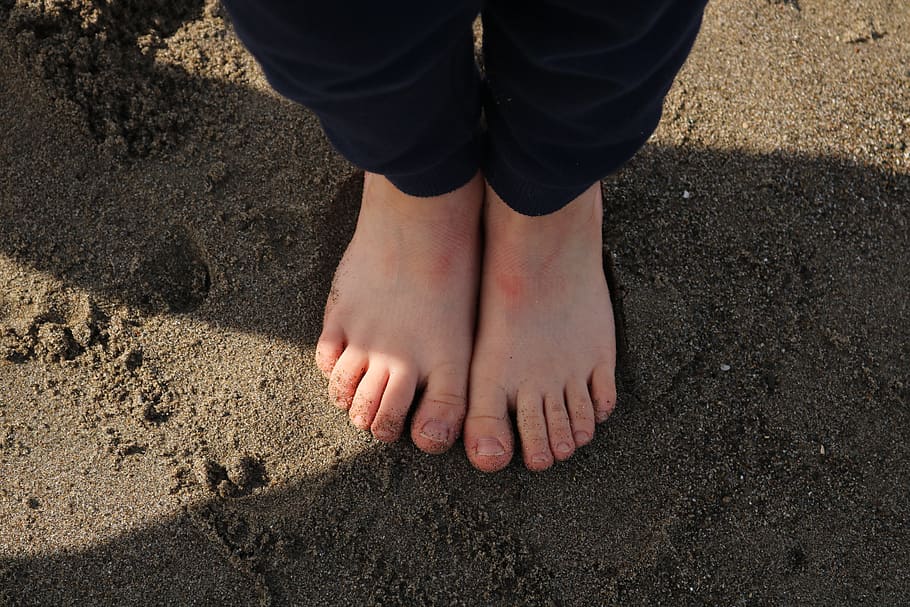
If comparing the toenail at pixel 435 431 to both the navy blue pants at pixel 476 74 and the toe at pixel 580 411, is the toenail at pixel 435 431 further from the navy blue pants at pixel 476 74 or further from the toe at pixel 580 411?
the navy blue pants at pixel 476 74

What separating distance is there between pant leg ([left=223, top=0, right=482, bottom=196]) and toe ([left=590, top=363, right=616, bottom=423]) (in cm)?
56

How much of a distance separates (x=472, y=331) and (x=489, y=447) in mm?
218

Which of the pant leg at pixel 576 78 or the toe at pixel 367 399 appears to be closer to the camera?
the pant leg at pixel 576 78

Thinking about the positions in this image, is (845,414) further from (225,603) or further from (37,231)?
(37,231)

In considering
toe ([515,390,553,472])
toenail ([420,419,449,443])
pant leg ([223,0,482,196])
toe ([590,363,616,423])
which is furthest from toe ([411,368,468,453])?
pant leg ([223,0,482,196])

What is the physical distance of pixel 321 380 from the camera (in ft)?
4.17

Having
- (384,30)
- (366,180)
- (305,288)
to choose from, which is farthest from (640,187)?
(384,30)

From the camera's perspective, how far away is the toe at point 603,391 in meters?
1.25

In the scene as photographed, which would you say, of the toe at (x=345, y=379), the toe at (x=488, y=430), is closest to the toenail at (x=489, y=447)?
the toe at (x=488, y=430)

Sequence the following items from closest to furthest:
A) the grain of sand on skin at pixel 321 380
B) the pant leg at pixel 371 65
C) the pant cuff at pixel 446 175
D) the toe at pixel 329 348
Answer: the pant leg at pixel 371 65 < the pant cuff at pixel 446 175 < the grain of sand on skin at pixel 321 380 < the toe at pixel 329 348

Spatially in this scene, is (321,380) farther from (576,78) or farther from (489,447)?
(576,78)

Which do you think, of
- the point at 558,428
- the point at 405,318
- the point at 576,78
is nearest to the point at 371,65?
the point at 576,78

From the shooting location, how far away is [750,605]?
45.8 inches

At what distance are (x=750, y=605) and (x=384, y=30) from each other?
108cm
